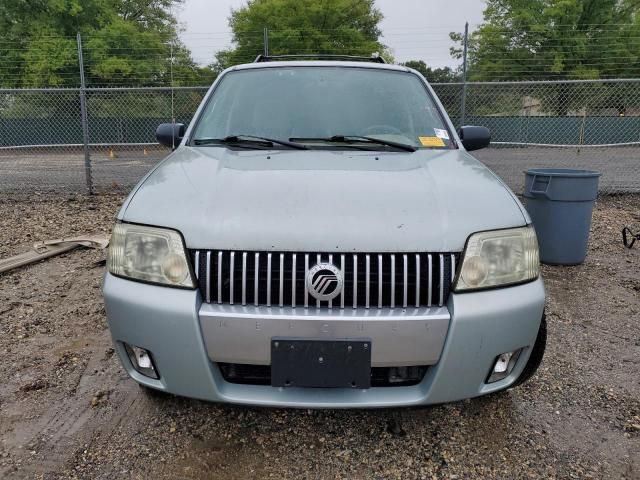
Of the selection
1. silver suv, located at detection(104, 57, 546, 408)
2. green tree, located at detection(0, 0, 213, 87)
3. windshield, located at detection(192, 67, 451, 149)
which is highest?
green tree, located at detection(0, 0, 213, 87)

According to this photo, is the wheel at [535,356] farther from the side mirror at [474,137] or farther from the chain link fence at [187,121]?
the chain link fence at [187,121]

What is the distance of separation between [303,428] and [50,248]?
4.01m

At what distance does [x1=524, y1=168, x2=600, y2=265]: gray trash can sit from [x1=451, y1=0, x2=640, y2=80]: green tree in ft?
71.2

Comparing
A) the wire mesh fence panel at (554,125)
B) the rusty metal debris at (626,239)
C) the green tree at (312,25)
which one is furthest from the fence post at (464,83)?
the green tree at (312,25)

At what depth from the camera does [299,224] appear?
1.89 m

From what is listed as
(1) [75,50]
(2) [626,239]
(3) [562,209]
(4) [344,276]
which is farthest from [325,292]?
(1) [75,50]

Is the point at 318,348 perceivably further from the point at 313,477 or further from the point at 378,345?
the point at 313,477

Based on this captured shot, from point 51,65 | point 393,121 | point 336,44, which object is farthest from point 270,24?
point 393,121

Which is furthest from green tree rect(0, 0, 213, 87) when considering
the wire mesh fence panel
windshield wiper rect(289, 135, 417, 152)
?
windshield wiper rect(289, 135, 417, 152)

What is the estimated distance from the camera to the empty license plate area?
1.81 m

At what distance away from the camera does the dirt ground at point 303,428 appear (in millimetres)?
2111

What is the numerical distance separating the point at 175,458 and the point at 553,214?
3.97 metres

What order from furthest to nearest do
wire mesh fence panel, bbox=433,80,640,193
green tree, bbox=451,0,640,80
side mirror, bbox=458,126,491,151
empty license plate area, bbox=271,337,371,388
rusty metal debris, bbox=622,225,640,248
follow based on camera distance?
1. green tree, bbox=451,0,640,80
2. wire mesh fence panel, bbox=433,80,640,193
3. rusty metal debris, bbox=622,225,640,248
4. side mirror, bbox=458,126,491,151
5. empty license plate area, bbox=271,337,371,388

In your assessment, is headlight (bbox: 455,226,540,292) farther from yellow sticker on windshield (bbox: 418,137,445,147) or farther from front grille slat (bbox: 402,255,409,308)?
yellow sticker on windshield (bbox: 418,137,445,147)
